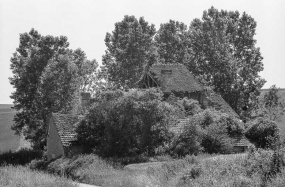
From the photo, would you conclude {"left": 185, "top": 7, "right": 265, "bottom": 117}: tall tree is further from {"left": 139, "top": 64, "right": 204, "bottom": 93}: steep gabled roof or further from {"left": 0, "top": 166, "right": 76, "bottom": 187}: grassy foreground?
{"left": 0, "top": 166, "right": 76, "bottom": 187}: grassy foreground

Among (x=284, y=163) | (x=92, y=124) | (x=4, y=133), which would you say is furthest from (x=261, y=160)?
(x=4, y=133)

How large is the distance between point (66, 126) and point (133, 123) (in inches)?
311

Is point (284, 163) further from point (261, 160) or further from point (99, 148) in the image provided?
point (99, 148)

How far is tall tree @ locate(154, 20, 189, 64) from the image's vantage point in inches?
3250

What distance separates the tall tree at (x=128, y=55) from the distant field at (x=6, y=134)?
18518mm

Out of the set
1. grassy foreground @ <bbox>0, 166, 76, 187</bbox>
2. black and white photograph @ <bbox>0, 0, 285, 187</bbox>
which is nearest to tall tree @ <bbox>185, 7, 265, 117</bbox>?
black and white photograph @ <bbox>0, 0, 285, 187</bbox>

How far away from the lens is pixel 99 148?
41.6 m

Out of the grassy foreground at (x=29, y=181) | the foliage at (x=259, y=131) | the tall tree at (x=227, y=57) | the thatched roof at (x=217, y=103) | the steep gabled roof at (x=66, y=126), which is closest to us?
the grassy foreground at (x=29, y=181)

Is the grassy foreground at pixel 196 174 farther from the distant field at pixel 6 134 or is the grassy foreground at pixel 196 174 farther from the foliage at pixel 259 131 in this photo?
the distant field at pixel 6 134

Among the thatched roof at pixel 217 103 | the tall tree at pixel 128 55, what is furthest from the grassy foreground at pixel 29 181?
the tall tree at pixel 128 55

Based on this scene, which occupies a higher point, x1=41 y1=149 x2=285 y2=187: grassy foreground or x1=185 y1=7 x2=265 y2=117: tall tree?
x1=185 y1=7 x2=265 y2=117: tall tree

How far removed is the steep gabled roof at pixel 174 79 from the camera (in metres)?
61.0

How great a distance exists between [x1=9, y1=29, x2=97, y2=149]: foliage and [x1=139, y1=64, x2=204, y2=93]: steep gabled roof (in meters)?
11.4

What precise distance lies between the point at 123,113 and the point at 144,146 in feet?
10.7
